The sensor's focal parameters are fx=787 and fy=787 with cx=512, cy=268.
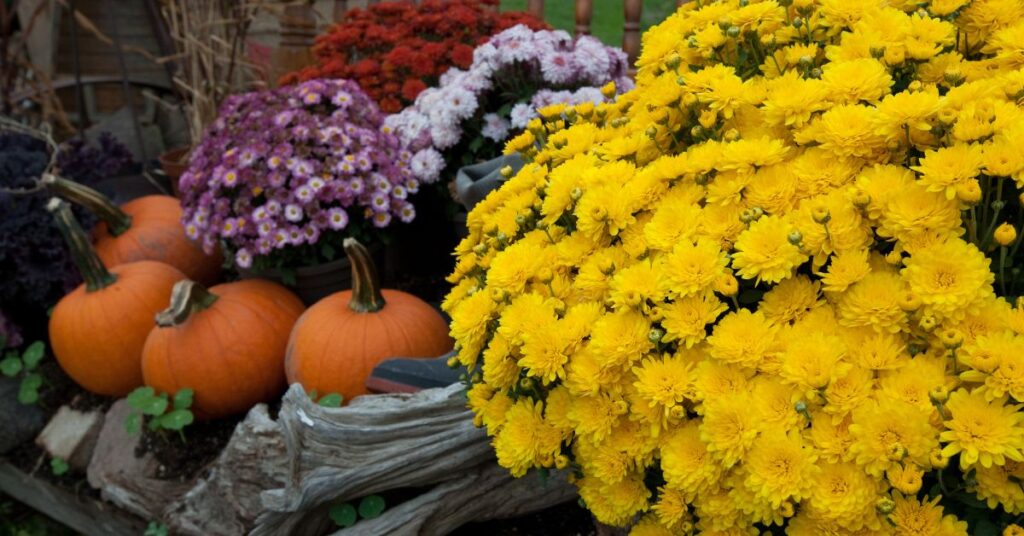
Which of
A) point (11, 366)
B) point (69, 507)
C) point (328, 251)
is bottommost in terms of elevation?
point (69, 507)

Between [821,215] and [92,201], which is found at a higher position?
[821,215]

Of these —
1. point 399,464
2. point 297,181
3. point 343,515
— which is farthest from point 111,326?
point 399,464

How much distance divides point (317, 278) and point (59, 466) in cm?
111

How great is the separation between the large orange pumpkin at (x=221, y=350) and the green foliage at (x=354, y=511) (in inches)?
31.1

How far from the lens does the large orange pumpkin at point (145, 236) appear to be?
3045mm

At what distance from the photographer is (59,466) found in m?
2.73

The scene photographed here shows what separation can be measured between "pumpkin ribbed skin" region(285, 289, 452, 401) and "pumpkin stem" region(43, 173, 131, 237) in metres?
1.07

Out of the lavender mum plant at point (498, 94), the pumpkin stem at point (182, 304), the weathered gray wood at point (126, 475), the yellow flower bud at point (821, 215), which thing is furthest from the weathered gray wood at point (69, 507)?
the yellow flower bud at point (821, 215)

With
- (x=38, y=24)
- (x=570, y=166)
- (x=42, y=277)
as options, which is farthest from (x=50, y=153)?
(x=570, y=166)

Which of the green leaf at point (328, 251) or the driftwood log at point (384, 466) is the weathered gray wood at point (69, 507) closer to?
the driftwood log at point (384, 466)

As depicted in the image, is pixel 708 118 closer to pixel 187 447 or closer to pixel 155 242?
pixel 187 447

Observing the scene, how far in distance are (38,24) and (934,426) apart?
5.85 m

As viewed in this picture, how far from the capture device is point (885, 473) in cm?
87

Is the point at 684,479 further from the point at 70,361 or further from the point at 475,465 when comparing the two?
the point at 70,361
